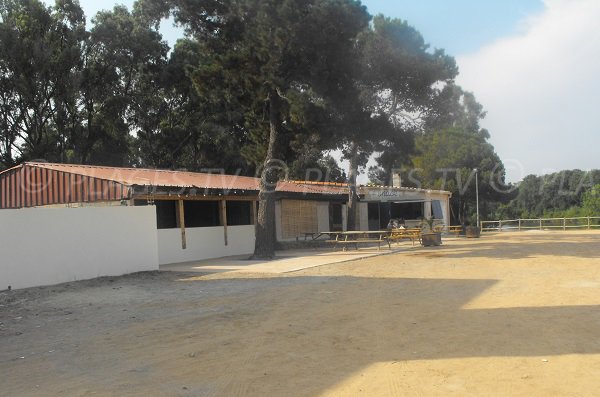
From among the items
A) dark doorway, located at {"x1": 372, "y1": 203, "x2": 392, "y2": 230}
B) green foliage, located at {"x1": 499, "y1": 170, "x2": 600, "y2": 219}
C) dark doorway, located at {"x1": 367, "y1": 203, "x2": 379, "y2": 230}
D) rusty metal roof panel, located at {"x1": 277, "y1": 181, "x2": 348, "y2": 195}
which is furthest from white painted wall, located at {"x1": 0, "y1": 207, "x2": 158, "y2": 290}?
green foliage, located at {"x1": 499, "y1": 170, "x2": 600, "y2": 219}

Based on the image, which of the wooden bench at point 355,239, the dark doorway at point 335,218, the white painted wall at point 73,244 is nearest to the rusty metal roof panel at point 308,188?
the dark doorway at point 335,218

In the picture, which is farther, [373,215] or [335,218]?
[373,215]

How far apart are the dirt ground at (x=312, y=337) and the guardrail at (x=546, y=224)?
25684mm

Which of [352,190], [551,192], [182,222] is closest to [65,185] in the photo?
[182,222]

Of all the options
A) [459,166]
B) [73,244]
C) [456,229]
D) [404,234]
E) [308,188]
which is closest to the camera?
[73,244]

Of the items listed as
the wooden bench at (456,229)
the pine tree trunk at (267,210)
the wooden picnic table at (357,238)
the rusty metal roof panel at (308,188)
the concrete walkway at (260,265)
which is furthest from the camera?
the wooden bench at (456,229)

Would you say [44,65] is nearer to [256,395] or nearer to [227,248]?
[227,248]

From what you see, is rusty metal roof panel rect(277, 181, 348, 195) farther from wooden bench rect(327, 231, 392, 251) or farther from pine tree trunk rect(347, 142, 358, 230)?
wooden bench rect(327, 231, 392, 251)

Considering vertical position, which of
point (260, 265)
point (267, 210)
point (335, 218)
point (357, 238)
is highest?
point (267, 210)

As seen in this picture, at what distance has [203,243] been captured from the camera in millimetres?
17547

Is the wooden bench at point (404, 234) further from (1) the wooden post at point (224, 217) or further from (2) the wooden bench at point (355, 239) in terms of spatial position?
(1) the wooden post at point (224, 217)

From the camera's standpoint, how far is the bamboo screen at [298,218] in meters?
22.2

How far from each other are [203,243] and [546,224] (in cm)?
2803

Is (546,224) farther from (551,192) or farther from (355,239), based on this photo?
(551,192)
